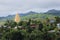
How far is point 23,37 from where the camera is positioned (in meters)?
27.2

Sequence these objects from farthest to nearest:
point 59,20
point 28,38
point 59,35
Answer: point 59,20 < point 59,35 < point 28,38

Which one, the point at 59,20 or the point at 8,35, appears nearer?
the point at 8,35

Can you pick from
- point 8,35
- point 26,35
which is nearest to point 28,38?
point 26,35

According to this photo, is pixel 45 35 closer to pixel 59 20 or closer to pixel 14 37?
pixel 14 37

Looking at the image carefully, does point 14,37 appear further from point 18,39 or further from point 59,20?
point 59,20

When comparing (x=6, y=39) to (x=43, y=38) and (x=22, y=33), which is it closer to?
(x=22, y=33)

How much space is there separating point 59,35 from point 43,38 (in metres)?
2.66

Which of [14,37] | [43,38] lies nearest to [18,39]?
[14,37]

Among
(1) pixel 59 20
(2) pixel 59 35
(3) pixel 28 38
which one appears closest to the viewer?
(3) pixel 28 38

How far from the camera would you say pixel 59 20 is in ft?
Result: 137

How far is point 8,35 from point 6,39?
473 millimetres

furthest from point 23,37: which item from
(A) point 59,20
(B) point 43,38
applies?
(A) point 59,20

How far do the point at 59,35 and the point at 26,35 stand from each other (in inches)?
152

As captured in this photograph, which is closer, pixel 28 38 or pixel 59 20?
pixel 28 38
